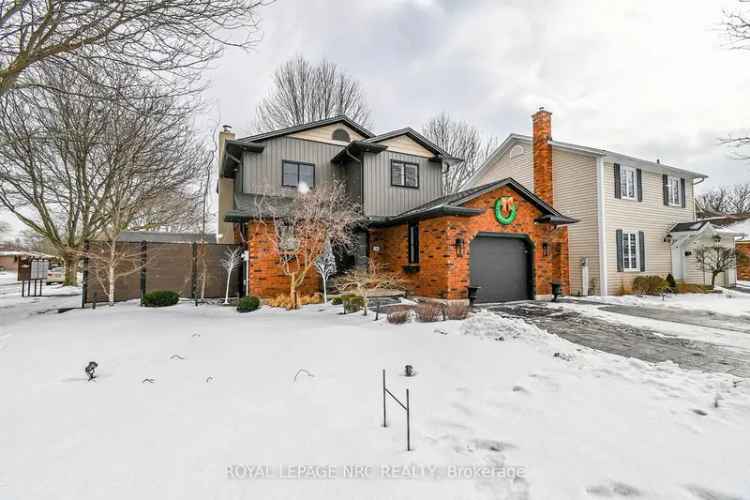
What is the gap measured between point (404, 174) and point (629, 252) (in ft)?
33.0

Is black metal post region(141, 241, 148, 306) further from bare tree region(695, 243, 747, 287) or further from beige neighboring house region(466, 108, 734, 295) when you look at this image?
bare tree region(695, 243, 747, 287)

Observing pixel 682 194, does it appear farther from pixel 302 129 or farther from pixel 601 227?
pixel 302 129

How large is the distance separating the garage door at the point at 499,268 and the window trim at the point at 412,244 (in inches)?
74.1

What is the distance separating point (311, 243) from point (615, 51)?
10901mm

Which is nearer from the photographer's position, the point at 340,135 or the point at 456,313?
the point at 456,313

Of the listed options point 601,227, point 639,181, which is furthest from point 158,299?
point 639,181

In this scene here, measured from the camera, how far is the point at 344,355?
4.62 m

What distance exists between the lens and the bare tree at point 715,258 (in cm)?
1419

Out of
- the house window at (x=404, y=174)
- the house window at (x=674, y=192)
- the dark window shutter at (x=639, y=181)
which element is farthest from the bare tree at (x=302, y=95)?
the house window at (x=674, y=192)

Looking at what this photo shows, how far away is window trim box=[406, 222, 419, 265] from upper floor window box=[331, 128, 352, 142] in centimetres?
494

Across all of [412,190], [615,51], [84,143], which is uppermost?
[615,51]

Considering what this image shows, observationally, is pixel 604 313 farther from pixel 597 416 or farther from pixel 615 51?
pixel 615 51

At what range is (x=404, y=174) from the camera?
1310 centimetres

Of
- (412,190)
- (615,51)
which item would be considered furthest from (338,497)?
(615,51)
